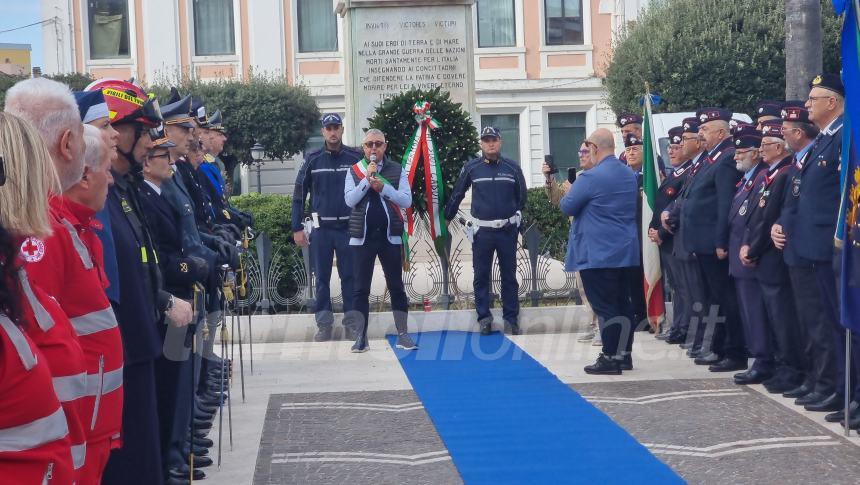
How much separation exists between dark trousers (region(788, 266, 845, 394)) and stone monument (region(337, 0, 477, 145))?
27.2ft

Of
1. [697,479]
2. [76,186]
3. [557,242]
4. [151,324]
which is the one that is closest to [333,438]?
[697,479]

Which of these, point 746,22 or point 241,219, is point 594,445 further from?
point 746,22

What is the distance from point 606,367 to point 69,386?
270 inches

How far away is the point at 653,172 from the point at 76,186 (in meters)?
7.79

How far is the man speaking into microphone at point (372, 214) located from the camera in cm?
1099

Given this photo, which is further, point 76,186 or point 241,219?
point 241,219

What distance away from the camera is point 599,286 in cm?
981

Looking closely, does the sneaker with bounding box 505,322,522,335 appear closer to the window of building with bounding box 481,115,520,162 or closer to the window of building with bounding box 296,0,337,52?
the window of building with bounding box 481,115,520,162

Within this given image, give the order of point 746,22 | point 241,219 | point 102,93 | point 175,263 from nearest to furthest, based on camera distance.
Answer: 1. point 102,93
2. point 175,263
3. point 241,219
4. point 746,22

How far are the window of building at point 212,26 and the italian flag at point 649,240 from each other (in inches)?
1115

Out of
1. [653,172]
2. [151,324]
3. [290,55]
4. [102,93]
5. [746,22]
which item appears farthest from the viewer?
[290,55]

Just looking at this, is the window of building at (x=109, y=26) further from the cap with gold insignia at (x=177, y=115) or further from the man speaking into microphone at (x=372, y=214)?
the cap with gold insignia at (x=177, y=115)

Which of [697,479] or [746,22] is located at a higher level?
[746,22]

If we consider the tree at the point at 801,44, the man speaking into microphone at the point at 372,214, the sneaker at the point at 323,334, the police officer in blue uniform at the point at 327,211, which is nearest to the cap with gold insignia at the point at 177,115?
the man speaking into microphone at the point at 372,214
